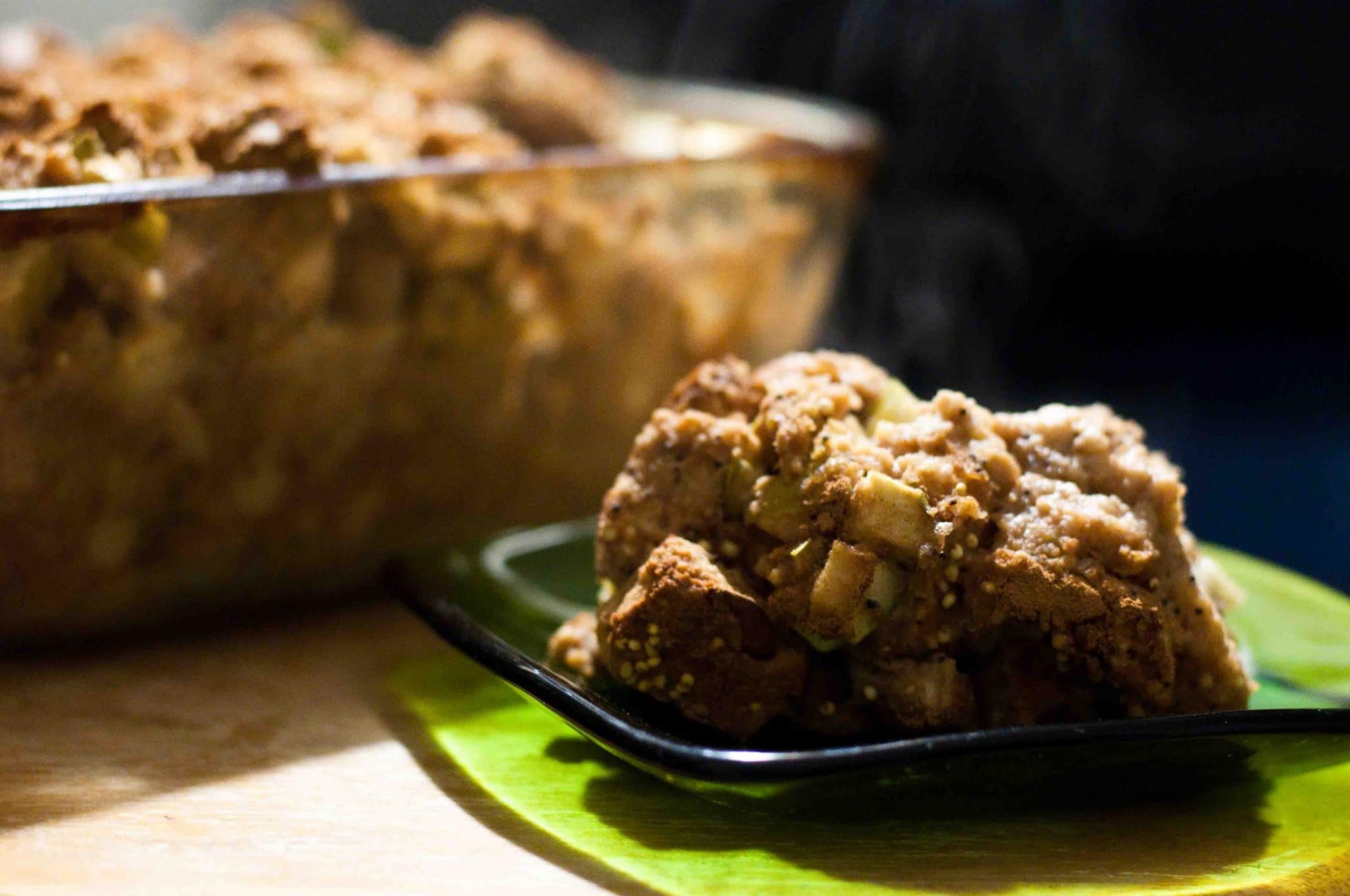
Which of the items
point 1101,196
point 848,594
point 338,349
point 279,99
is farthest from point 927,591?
point 1101,196

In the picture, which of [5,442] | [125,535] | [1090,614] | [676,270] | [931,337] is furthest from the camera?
[931,337]

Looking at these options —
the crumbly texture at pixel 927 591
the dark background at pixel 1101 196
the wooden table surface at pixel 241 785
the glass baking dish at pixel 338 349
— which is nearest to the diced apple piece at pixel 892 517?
the crumbly texture at pixel 927 591

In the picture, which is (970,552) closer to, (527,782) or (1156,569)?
(1156,569)

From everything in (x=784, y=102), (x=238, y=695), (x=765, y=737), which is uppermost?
(x=784, y=102)

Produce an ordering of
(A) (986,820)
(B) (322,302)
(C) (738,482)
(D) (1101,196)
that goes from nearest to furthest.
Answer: (A) (986,820)
(C) (738,482)
(B) (322,302)
(D) (1101,196)

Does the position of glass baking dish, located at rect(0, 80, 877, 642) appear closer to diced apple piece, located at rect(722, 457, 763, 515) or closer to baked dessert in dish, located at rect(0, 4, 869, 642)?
baked dessert in dish, located at rect(0, 4, 869, 642)

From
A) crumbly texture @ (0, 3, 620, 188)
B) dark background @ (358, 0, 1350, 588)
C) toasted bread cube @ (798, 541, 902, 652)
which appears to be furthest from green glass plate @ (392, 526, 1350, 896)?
dark background @ (358, 0, 1350, 588)

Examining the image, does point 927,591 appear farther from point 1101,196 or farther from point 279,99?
point 1101,196

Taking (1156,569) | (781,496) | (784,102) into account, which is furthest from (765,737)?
(784,102)
